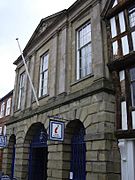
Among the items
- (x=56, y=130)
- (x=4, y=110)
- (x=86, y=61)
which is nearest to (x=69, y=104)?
(x=56, y=130)

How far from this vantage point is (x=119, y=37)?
9805mm

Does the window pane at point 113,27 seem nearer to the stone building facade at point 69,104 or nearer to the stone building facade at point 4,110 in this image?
the stone building facade at point 69,104

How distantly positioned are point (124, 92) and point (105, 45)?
222 cm

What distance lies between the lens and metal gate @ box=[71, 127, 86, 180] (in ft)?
33.7

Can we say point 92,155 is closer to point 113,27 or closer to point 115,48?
point 115,48

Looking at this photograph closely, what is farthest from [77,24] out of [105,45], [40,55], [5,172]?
[5,172]

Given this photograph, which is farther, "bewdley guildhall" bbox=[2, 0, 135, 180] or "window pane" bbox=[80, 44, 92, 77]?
"window pane" bbox=[80, 44, 92, 77]

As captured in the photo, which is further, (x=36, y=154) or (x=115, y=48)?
(x=36, y=154)

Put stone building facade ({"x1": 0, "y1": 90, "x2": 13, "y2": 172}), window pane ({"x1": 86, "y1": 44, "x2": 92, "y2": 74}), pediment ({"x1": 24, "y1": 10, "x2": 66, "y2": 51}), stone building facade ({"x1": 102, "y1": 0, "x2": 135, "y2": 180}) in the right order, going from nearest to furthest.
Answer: stone building facade ({"x1": 102, "y1": 0, "x2": 135, "y2": 180})
window pane ({"x1": 86, "y1": 44, "x2": 92, "y2": 74})
pediment ({"x1": 24, "y1": 10, "x2": 66, "y2": 51})
stone building facade ({"x1": 0, "y1": 90, "x2": 13, "y2": 172})

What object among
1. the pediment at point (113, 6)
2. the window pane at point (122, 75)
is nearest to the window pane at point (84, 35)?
the pediment at point (113, 6)

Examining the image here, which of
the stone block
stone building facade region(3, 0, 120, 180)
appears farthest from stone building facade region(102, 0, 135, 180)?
the stone block

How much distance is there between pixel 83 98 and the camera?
10328 mm

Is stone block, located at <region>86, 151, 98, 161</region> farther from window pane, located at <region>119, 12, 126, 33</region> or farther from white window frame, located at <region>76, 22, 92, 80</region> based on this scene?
window pane, located at <region>119, 12, 126, 33</region>

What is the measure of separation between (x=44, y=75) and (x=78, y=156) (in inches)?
223
